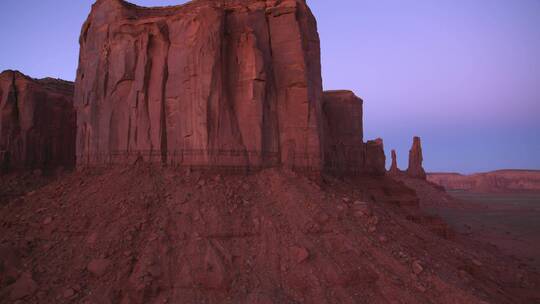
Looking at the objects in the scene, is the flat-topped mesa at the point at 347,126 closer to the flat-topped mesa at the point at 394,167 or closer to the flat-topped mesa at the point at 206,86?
the flat-topped mesa at the point at 206,86

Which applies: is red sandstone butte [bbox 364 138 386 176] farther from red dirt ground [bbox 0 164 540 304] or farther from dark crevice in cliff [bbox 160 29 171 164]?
dark crevice in cliff [bbox 160 29 171 164]

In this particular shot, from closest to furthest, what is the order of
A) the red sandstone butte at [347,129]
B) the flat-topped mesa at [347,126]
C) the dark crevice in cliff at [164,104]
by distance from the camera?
the dark crevice in cliff at [164,104] → the red sandstone butte at [347,129] → the flat-topped mesa at [347,126]

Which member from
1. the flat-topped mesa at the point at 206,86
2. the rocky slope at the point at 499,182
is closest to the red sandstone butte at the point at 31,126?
the flat-topped mesa at the point at 206,86

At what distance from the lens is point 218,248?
44.0ft

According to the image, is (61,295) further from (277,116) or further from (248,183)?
(277,116)

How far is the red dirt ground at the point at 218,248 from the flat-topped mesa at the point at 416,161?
53157 mm

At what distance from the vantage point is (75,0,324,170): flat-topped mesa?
16484 millimetres

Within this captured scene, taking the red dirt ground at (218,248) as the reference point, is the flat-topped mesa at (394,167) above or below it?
above

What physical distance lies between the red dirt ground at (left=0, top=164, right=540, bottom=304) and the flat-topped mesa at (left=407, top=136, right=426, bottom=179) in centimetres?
5316

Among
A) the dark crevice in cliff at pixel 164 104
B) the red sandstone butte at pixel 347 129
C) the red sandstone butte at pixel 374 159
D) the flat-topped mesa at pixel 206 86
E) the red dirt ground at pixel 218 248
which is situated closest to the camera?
the red dirt ground at pixel 218 248

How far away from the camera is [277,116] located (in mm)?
17766

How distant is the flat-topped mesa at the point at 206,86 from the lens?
1648cm

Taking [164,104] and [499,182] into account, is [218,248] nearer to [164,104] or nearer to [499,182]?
[164,104]

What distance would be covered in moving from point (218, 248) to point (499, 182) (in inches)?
5303
